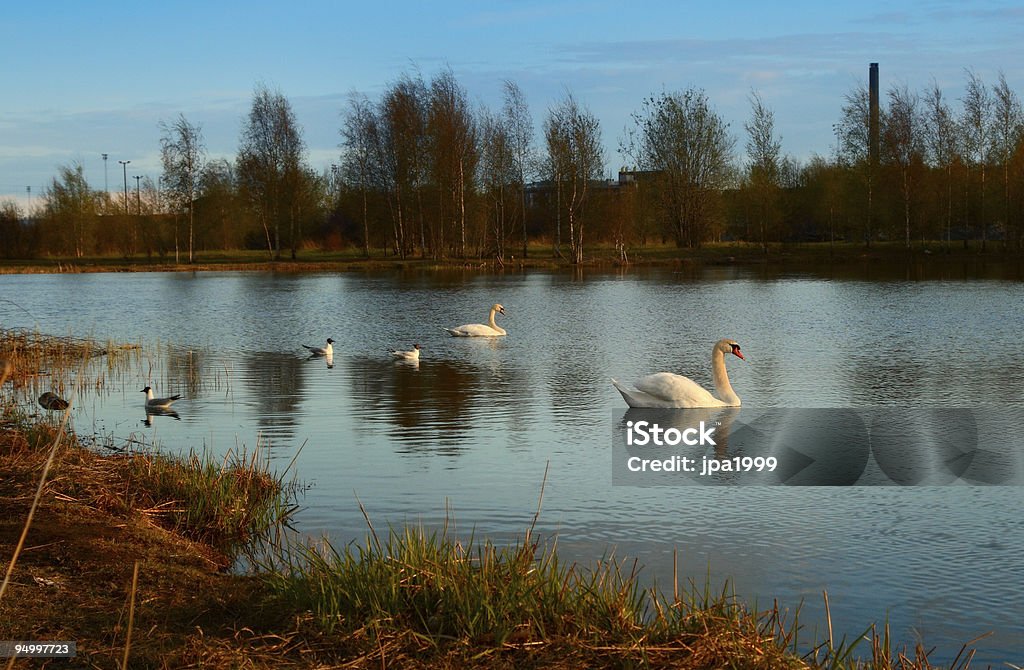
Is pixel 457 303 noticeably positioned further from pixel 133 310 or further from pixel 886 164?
pixel 886 164

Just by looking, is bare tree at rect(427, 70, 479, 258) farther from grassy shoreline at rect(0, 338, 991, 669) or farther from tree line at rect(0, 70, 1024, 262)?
grassy shoreline at rect(0, 338, 991, 669)

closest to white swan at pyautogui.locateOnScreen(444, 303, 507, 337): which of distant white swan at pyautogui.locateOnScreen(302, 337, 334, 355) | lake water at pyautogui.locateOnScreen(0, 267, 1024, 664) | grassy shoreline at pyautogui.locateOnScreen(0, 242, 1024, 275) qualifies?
lake water at pyautogui.locateOnScreen(0, 267, 1024, 664)

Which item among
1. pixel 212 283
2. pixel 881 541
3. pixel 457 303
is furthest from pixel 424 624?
pixel 212 283

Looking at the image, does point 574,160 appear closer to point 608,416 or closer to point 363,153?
point 363,153

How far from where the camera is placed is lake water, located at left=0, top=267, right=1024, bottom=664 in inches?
253

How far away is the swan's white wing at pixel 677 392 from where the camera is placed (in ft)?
39.2

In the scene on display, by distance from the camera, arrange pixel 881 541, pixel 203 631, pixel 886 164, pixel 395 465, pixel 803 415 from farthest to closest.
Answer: pixel 886 164 → pixel 803 415 → pixel 395 465 → pixel 881 541 → pixel 203 631

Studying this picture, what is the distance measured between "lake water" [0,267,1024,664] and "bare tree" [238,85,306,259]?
31.8m

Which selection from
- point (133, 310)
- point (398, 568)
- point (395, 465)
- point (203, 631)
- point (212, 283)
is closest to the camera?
point (203, 631)

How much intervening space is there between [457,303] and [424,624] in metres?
28.0

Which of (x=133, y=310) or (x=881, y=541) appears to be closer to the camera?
(x=881, y=541)

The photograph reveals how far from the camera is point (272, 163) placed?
63.5 meters

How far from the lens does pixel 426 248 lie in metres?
67.9

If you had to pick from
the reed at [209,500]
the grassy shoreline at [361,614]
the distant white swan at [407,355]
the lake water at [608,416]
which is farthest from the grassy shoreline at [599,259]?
the grassy shoreline at [361,614]
